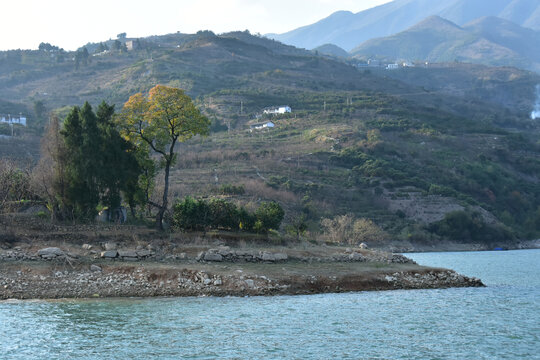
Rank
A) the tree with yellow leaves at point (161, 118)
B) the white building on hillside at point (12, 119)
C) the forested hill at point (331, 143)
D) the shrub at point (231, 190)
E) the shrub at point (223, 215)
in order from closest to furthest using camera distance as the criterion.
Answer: the shrub at point (223, 215), the tree with yellow leaves at point (161, 118), the shrub at point (231, 190), the forested hill at point (331, 143), the white building on hillside at point (12, 119)

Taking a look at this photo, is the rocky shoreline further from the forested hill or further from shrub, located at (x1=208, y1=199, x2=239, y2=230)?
the forested hill

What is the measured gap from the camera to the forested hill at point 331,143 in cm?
7650

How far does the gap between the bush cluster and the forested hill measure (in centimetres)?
575

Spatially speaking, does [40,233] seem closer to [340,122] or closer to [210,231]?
[210,231]

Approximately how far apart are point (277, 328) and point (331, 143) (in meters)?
78.7

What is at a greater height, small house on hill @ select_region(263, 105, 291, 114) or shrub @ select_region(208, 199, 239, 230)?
small house on hill @ select_region(263, 105, 291, 114)

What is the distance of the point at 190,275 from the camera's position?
26625 mm

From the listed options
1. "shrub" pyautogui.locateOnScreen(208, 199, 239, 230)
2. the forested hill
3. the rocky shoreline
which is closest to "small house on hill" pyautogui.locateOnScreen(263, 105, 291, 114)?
the forested hill

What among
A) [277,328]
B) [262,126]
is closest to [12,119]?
[262,126]

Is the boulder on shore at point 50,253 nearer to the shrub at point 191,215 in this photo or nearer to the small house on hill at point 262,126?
the shrub at point 191,215

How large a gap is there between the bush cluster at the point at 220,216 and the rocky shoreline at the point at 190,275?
3.50 metres

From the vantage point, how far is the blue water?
683 inches

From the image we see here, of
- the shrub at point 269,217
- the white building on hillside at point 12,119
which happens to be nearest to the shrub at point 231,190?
the shrub at point 269,217

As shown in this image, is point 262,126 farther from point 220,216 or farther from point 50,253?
point 50,253
